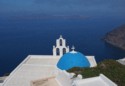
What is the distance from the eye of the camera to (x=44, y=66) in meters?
19.8

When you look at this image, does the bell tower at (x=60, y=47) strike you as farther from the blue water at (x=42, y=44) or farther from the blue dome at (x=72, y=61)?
the blue water at (x=42, y=44)

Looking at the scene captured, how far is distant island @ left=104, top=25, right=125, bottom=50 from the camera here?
74.7 metres

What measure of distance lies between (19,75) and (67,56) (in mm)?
3167

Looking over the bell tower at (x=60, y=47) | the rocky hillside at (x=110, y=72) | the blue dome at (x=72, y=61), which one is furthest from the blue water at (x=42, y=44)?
the rocky hillside at (x=110, y=72)

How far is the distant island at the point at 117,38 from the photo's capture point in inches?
2941

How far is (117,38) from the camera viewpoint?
80438 millimetres

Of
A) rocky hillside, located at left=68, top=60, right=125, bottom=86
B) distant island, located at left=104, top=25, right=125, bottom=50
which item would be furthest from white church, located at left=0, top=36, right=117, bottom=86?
distant island, located at left=104, top=25, right=125, bottom=50

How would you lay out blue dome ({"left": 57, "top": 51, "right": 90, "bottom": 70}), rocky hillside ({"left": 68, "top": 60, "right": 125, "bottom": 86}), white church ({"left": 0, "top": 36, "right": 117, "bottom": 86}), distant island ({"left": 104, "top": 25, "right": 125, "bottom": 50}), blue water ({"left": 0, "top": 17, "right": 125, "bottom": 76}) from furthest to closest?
distant island ({"left": 104, "top": 25, "right": 125, "bottom": 50}) → blue water ({"left": 0, "top": 17, "right": 125, "bottom": 76}) → blue dome ({"left": 57, "top": 51, "right": 90, "bottom": 70}) → white church ({"left": 0, "top": 36, "right": 117, "bottom": 86}) → rocky hillside ({"left": 68, "top": 60, "right": 125, "bottom": 86})

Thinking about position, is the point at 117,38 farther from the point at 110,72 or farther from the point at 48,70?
the point at 110,72

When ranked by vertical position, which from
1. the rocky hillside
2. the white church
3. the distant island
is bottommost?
the distant island

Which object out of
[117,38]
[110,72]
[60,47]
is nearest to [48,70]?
[60,47]

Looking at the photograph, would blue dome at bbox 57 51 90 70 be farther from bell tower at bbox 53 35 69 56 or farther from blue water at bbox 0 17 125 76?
blue water at bbox 0 17 125 76

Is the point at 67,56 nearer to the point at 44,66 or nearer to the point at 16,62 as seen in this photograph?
the point at 44,66

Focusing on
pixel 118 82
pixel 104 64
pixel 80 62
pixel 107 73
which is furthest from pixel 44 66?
pixel 118 82
